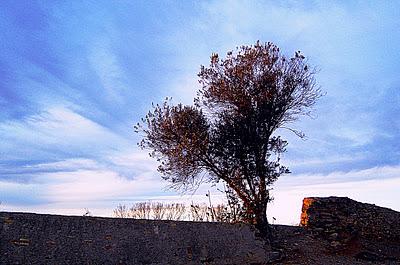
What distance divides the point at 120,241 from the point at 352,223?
8.81 m

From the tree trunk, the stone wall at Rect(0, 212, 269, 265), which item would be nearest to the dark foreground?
the stone wall at Rect(0, 212, 269, 265)

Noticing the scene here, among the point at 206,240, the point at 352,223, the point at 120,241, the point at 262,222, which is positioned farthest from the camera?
the point at 352,223

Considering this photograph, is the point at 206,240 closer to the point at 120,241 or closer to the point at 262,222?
the point at 120,241

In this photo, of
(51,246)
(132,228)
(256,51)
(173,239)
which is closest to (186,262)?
(173,239)

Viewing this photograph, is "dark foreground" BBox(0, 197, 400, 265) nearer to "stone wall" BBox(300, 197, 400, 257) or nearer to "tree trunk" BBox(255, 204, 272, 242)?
"stone wall" BBox(300, 197, 400, 257)

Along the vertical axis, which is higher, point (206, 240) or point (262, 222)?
point (262, 222)

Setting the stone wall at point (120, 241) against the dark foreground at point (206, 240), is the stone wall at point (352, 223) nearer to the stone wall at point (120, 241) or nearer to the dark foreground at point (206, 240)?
the dark foreground at point (206, 240)

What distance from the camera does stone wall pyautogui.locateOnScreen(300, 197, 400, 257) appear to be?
51.4ft

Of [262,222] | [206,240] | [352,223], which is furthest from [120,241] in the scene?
[352,223]

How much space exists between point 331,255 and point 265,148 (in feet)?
12.0

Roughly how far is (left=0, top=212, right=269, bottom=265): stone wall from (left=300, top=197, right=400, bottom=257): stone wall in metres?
3.42

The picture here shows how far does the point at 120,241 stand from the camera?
36.3 ft

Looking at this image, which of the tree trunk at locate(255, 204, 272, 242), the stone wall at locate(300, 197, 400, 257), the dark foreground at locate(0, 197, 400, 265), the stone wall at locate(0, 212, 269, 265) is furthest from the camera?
the stone wall at locate(300, 197, 400, 257)

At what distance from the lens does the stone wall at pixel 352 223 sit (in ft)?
51.4
